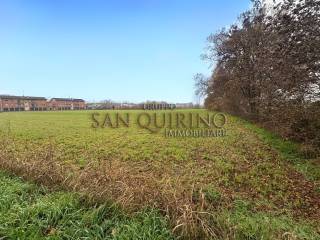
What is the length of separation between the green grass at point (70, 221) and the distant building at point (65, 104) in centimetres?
11432

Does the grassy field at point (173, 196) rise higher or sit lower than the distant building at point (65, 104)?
lower

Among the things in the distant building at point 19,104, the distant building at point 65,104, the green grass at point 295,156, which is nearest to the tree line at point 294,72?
the green grass at point 295,156

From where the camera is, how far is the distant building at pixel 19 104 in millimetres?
97125

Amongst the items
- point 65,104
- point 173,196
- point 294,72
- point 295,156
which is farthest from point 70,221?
point 65,104

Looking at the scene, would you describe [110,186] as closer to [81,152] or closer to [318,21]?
[81,152]

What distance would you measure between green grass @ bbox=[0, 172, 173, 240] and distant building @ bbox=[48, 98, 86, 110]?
114318 mm

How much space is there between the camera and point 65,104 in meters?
123

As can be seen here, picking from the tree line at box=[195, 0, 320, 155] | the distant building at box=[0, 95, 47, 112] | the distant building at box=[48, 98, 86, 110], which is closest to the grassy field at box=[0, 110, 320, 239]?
the tree line at box=[195, 0, 320, 155]

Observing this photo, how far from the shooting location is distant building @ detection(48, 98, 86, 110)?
115375 mm

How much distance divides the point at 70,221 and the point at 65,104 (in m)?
125

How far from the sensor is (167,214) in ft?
13.1

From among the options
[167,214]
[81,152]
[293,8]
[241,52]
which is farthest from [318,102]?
[241,52]

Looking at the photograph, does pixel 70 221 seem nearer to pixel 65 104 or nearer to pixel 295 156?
pixel 295 156

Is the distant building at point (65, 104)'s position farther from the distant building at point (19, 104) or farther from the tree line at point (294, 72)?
the tree line at point (294, 72)
